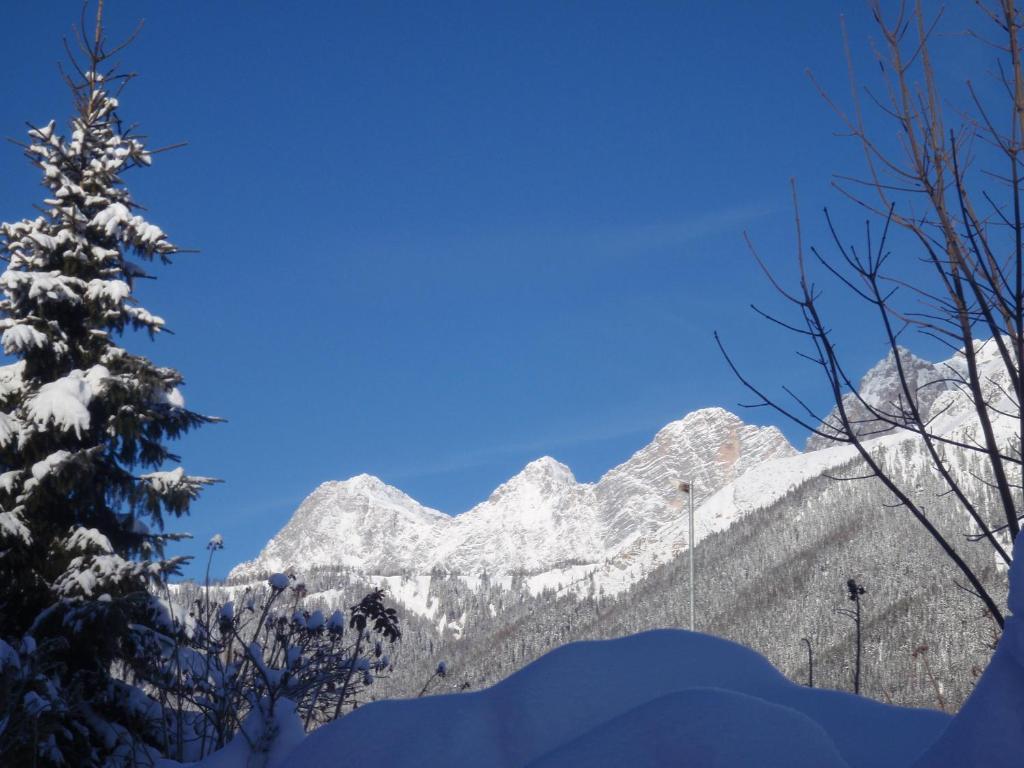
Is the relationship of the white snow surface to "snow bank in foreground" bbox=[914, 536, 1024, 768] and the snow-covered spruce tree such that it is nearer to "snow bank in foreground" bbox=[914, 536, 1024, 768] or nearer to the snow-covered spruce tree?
"snow bank in foreground" bbox=[914, 536, 1024, 768]

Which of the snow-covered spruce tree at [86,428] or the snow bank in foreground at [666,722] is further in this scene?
the snow-covered spruce tree at [86,428]

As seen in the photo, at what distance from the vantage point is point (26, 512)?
7266 millimetres

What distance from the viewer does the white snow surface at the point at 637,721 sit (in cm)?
83

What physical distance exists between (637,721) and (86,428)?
24.2ft

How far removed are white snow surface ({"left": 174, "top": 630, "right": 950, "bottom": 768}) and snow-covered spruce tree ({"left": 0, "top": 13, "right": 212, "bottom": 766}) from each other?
19.6ft

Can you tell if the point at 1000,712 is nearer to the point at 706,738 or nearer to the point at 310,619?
the point at 706,738

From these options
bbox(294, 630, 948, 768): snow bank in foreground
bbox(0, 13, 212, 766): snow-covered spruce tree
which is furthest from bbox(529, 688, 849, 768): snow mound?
bbox(0, 13, 212, 766): snow-covered spruce tree

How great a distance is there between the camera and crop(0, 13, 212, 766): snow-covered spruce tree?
22.2ft

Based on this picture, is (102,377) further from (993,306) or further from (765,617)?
(765,617)

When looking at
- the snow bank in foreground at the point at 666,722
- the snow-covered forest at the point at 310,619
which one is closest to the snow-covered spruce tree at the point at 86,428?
the snow-covered forest at the point at 310,619

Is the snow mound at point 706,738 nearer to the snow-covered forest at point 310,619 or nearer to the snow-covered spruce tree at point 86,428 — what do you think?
the snow-covered forest at point 310,619

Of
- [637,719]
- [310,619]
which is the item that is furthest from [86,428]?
[637,719]

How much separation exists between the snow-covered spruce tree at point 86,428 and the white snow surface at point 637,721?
5.98m

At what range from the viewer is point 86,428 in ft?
24.0
